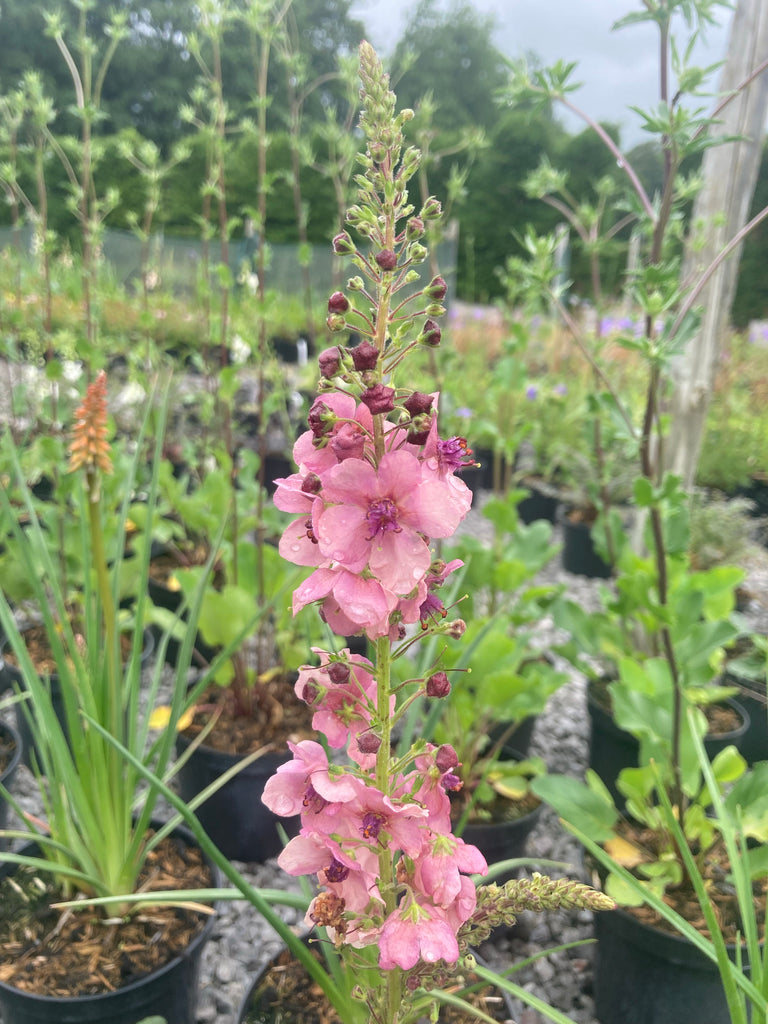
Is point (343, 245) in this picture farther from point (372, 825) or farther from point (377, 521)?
point (372, 825)

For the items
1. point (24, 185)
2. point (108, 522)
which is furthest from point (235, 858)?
point (24, 185)

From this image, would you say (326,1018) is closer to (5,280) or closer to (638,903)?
(638,903)

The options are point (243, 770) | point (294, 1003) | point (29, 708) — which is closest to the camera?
point (294, 1003)

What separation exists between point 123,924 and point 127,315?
8965mm

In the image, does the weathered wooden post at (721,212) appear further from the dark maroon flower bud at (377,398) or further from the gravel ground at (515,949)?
the dark maroon flower bud at (377,398)

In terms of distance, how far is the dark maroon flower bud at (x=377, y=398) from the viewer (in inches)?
28.4

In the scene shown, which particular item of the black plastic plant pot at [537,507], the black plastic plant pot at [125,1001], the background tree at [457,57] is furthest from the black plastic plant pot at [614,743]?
the background tree at [457,57]

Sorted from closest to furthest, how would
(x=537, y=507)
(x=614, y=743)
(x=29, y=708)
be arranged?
(x=614, y=743) < (x=29, y=708) < (x=537, y=507)

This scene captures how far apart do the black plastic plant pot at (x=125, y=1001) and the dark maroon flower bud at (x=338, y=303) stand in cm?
127

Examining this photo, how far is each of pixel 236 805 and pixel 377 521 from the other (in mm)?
1594

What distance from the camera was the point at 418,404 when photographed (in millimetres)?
726

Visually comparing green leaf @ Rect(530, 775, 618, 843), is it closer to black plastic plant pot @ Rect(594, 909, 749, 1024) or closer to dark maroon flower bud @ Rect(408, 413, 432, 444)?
black plastic plant pot @ Rect(594, 909, 749, 1024)

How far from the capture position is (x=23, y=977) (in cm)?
135

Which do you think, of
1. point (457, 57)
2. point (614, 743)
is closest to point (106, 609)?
point (614, 743)
